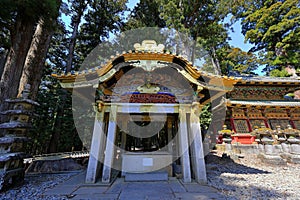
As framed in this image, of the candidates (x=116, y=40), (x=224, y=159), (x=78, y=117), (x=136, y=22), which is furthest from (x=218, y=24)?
(x=78, y=117)

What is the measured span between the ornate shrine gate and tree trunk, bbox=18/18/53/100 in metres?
2.51

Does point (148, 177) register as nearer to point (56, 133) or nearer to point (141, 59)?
point (141, 59)

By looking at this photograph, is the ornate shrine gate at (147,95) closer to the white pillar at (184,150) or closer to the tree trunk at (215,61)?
the white pillar at (184,150)

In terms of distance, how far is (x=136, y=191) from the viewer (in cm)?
335

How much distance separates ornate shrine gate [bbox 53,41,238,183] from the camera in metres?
3.99

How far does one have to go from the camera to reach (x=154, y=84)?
4551 millimetres

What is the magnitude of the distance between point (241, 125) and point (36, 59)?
12.0 meters

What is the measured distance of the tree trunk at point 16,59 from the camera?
4.94 meters

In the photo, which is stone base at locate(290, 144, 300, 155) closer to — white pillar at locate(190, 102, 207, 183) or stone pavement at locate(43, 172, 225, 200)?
white pillar at locate(190, 102, 207, 183)

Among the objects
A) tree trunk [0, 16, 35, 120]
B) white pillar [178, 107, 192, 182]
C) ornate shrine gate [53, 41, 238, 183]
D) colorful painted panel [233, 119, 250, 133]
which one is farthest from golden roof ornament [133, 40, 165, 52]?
colorful painted panel [233, 119, 250, 133]

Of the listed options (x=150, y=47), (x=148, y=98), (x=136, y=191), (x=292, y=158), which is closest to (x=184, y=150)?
(x=136, y=191)

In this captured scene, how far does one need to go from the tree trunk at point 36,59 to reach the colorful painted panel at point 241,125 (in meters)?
11.3

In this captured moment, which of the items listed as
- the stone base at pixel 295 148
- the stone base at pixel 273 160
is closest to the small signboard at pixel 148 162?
the stone base at pixel 273 160

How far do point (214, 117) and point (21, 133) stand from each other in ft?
38.0
